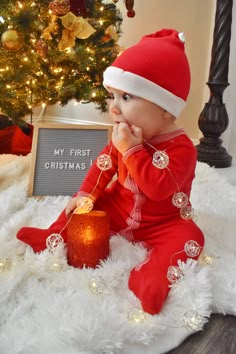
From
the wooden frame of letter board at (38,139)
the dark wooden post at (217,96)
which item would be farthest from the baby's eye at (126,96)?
the dark wooden post at (217,96)

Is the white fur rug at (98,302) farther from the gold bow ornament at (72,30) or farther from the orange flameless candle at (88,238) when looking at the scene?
the gold bow ornament at (72,30)

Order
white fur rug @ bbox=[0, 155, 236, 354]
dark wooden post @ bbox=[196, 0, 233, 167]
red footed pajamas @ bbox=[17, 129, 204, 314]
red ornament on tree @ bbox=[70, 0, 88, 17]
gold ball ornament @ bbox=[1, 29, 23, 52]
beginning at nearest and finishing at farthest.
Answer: white fur rug @ bbox=[0, 155, 236, 354], red footed pajamas @ bbox=[17, 129, 204, 314], gold ball ornament @ bbox=[1, 29, 23, 52], red ornament on tree @ bbox=[70, 0, 88, 17], dark wooden post @ bbox=[196, 0, 233, 167]

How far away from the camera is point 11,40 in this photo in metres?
1.19

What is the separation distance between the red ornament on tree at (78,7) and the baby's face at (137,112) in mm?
599

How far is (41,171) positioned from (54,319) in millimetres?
674

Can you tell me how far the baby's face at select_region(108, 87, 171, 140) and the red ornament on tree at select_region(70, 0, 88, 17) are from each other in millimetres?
599

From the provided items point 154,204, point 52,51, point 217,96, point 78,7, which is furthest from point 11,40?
point 217,96

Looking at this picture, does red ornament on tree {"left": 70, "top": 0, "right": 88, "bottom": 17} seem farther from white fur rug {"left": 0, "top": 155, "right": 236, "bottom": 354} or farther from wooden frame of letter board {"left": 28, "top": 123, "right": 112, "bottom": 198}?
white fur rug {"left": 0, "top": 155, "right": 236, "bottom": 354}

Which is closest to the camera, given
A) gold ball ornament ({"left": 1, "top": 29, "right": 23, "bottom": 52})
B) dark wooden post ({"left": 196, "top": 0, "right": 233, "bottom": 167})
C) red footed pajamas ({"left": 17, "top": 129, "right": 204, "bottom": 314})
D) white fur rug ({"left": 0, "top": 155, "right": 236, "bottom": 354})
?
white fur rug ({"left": 0, "top": 155, "right": 236, "bottom": 354})

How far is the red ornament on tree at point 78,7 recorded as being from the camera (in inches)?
50.8

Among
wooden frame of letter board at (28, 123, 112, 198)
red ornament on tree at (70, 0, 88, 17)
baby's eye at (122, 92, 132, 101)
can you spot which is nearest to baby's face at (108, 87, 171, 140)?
baby's eye at (122, 92, 132, 101)

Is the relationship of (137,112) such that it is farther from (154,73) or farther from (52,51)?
(52,51)

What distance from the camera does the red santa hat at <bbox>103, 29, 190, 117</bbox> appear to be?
795mm

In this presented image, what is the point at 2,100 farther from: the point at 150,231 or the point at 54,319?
the point at 54,319
